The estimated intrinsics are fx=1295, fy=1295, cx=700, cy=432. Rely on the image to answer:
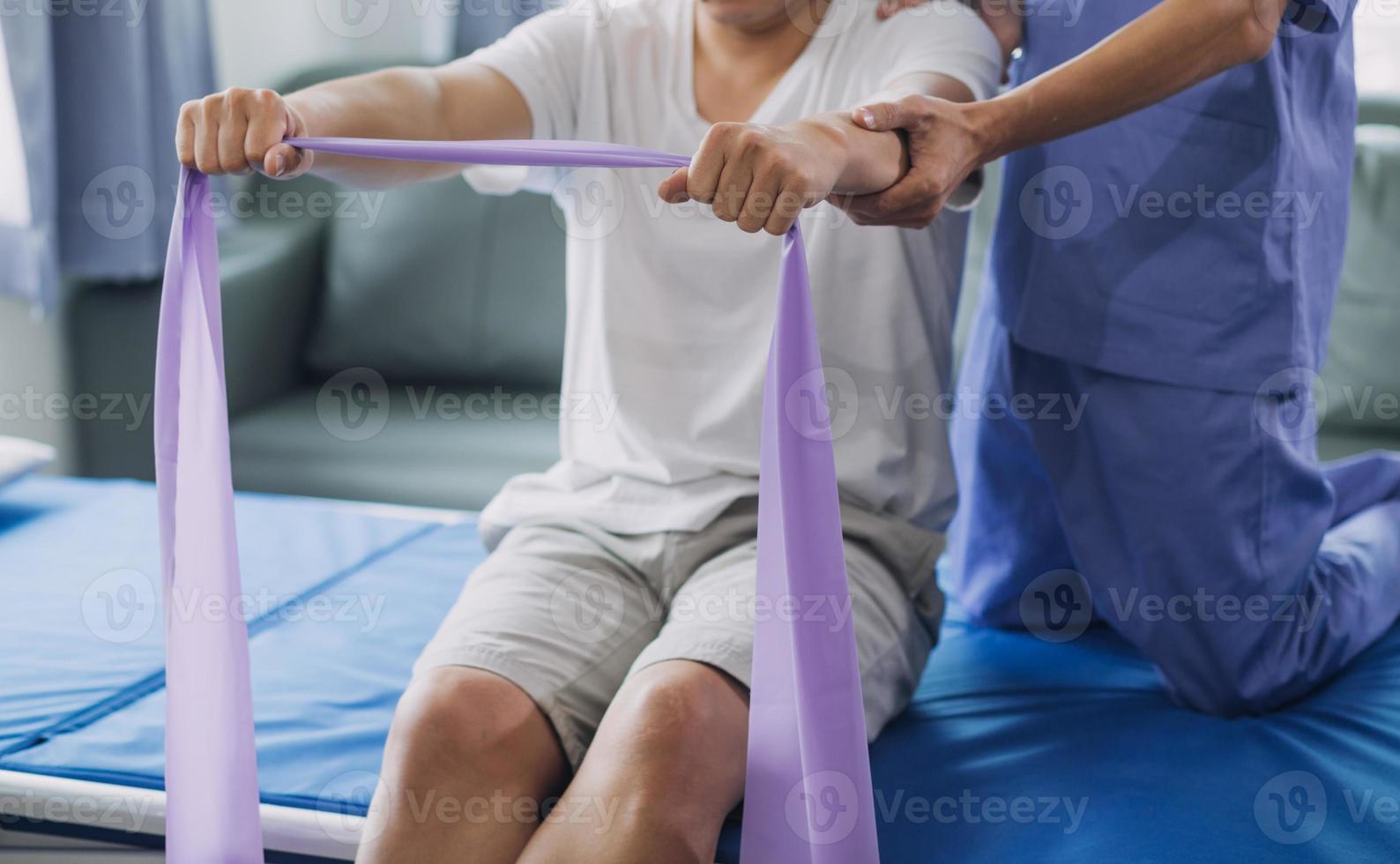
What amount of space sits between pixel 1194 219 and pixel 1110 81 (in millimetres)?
215

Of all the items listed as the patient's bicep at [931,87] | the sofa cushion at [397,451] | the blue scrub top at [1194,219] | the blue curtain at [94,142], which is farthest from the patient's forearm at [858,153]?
the blue curtain at [94,142]

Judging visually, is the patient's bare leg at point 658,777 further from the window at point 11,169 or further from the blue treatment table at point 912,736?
the window at point 11,169

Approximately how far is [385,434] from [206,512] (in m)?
1.33

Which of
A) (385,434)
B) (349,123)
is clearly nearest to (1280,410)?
(349,123)

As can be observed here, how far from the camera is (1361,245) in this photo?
6.84ft

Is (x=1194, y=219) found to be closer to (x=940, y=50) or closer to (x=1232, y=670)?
(x=940, y=50)

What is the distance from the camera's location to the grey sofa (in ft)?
6.88

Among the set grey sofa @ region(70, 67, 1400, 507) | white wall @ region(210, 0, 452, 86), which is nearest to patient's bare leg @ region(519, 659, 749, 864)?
grey sofa @ region(70, 67, 1400, 507)

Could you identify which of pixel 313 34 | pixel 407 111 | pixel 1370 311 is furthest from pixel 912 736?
pixel 313 34

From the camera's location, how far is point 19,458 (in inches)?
65.5

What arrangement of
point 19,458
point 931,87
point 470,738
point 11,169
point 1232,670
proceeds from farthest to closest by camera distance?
point 11,169 < point 19,458 < point 1232,670 < point 931,87 < point 470,738

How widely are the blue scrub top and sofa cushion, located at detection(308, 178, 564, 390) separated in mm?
1342

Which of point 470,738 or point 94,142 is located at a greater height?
point 94,142

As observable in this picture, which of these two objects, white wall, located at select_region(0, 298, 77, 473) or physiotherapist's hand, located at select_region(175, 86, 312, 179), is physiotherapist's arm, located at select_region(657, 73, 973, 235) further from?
white wall, located at select_region(0, 298, 77, 473)
